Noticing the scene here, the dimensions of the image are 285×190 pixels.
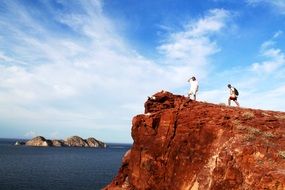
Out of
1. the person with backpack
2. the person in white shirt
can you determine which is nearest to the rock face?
the person in white shirt

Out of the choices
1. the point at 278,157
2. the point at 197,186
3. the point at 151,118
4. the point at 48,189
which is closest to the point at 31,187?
Answer: the point at 48,189

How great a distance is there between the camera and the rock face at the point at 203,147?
2375cm

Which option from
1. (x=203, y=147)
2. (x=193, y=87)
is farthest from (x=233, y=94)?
(x=203, y=147)

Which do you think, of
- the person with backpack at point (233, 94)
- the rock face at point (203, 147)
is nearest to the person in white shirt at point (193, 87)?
the rock face at point (203, 147)

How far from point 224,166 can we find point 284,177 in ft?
16.4

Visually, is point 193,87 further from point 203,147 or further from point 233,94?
point 203,147

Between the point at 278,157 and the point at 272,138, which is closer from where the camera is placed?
the point at 278,157

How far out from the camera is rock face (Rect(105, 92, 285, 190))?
23.8m

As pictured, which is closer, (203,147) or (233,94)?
(203,147)

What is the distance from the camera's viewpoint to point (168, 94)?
34.2 metres

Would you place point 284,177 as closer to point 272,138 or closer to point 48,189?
point 272,138

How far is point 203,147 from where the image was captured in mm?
28031

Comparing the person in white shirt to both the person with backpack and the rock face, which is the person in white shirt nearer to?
the rock face

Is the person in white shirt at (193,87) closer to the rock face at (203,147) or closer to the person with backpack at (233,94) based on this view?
the rock face at (203,147)
